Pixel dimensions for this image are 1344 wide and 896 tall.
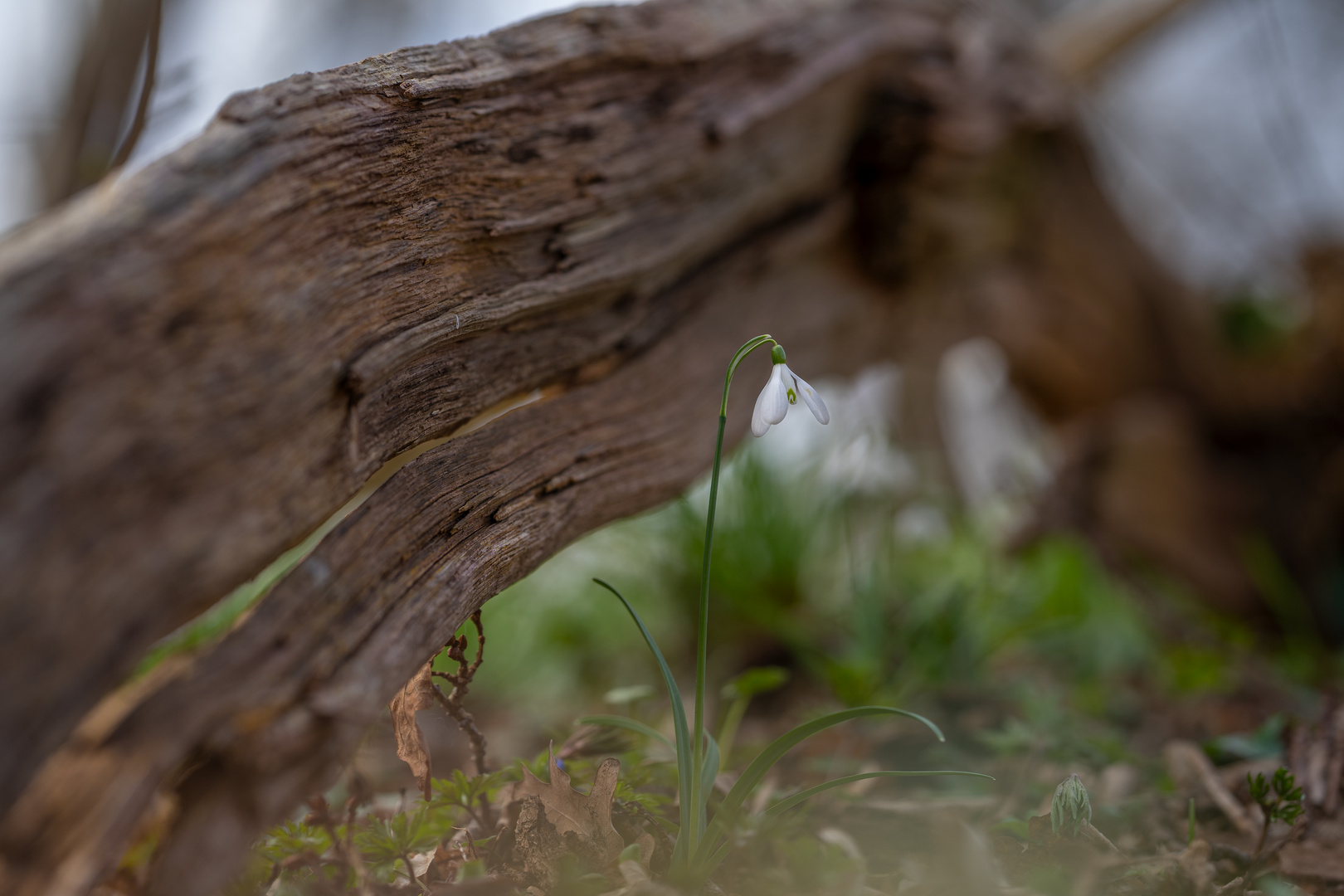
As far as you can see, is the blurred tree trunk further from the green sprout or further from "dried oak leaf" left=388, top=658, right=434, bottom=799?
the green sprout

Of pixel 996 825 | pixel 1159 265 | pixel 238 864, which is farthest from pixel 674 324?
pixel 1159 265

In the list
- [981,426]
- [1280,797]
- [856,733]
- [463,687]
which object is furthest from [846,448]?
[981,426]

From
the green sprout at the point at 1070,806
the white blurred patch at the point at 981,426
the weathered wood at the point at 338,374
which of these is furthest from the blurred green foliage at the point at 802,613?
the white blurred patch at the point at 981,426

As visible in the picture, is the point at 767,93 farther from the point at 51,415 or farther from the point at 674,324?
the point at 51,415

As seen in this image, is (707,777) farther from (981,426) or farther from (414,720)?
(981,426)

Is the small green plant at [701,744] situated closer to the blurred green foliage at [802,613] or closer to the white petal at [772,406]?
the white petal at [772,406]

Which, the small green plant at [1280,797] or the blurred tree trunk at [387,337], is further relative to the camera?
the small green plant at [1280,797]

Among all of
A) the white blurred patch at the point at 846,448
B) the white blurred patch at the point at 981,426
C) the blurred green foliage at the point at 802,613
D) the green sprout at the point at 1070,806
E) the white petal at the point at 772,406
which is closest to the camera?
the white petal at the point at 772,406

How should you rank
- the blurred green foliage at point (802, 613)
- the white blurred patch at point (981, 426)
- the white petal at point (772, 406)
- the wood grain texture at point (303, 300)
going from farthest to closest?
the white blurred patch at point (981, 426) → the blurred green foliage at point (802, 613) → the white petal at point (772, 406) → the wood grain texture at point (303, 300)

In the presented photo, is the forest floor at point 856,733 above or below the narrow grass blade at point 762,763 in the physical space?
below
